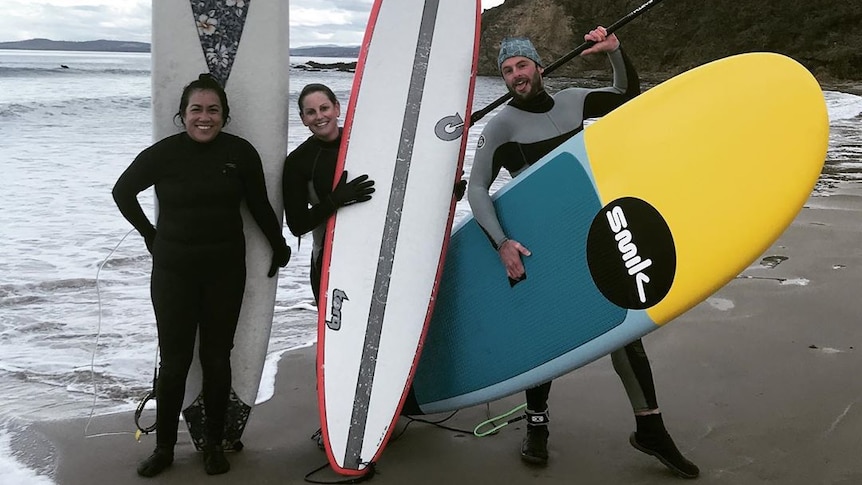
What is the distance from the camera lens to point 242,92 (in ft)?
8.71

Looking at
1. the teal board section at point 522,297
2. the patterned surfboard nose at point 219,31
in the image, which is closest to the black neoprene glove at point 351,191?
the teal board section at point 522,297

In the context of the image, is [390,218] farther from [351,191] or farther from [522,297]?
[522,297]

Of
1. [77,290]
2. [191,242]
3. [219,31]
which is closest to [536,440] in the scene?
[191,242]

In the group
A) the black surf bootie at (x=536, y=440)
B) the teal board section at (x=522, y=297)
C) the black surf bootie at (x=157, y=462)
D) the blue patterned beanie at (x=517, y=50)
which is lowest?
the black surf bootie at (x=157, y=462)

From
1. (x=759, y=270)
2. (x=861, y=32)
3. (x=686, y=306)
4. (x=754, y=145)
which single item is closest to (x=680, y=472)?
(x=686, y=306)

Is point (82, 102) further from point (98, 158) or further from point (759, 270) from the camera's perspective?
point (759, 270)

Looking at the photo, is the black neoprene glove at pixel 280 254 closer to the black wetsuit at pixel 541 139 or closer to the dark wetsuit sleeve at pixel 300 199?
the dark wetsuit sleeve at pixel 300 199

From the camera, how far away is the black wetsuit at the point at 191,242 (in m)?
2.24

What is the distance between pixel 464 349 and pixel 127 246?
360 centimetres

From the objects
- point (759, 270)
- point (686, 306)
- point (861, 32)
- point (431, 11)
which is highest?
point (861, 32)

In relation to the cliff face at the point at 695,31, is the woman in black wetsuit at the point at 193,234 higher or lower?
lower

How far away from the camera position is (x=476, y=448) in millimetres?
2576

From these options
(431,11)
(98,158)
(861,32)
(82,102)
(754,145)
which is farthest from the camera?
(861,32)

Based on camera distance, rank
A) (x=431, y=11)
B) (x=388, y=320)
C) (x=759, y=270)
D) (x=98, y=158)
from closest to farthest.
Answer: (x=388, y=320)
(x=431, y=11)
(x=759, y=270)
(x=98, y=158)
